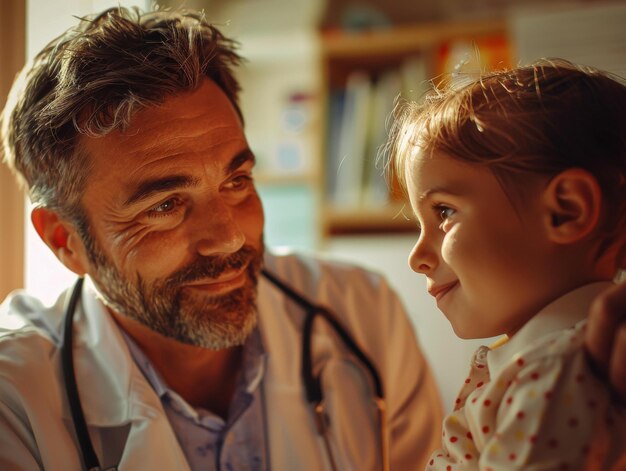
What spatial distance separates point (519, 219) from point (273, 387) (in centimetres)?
61

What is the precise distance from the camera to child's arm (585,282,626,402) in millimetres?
483

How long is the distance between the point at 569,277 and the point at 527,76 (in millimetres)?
217

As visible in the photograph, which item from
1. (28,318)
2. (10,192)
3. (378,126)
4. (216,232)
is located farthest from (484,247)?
(378,126)

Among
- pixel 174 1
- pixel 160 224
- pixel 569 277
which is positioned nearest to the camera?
pixel 569 277

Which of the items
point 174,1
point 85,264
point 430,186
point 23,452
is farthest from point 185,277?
point 174,1

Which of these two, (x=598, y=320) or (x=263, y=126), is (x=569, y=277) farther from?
(x=263, y=126)

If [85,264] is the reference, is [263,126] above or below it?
above

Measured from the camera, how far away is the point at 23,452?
83cm

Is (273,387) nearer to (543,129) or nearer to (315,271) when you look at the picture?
(315,271)

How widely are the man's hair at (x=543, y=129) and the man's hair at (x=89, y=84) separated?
46cm

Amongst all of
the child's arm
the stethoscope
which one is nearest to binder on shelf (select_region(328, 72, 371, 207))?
the stethoscope

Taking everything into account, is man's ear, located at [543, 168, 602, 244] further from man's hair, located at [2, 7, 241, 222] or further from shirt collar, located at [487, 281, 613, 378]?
man's hair, located at [2, 7, 241, 222]

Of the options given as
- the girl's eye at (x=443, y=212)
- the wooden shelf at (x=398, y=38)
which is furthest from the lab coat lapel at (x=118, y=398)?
the wooden shelf at (x=398, y=38)

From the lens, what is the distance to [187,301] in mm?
971
